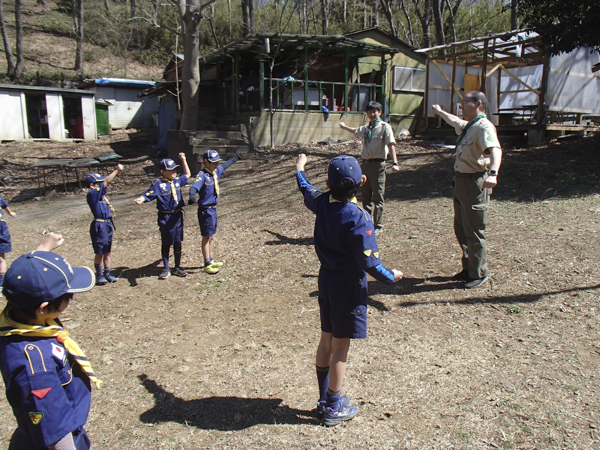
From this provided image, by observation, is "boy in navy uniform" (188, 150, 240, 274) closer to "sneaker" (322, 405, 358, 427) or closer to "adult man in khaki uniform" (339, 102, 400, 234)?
"adult man in khaki uniform" (339, 102, 400, 234)

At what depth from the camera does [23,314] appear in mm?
1879

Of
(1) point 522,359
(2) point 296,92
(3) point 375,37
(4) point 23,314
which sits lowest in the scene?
(1) point 522,359

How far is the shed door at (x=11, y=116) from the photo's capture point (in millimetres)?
22531

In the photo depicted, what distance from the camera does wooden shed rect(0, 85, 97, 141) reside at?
74.5 ft

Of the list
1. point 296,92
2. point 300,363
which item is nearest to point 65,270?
point 300,363

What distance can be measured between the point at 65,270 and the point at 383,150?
524 cm

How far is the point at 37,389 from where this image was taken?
181cm

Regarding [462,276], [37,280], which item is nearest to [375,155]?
[462,276]

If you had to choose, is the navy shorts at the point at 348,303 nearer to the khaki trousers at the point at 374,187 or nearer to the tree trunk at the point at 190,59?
the khaki trousers at the point at 374,187

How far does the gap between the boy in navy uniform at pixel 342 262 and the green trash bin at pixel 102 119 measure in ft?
88.4

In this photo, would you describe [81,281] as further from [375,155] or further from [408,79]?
[408,79]

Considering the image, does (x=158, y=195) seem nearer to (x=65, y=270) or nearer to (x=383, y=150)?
(x=383, y=150)

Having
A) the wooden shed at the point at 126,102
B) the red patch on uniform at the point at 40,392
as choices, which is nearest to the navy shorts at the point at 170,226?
the red patch on uniform at the point at 40,392

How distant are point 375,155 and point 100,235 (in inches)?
161
